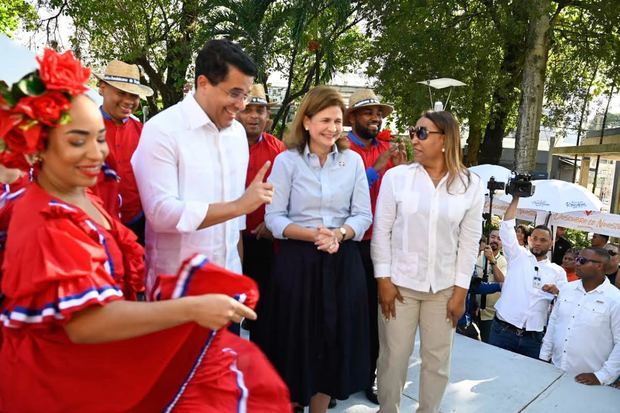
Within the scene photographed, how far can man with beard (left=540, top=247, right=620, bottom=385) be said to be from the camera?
4.16 metres

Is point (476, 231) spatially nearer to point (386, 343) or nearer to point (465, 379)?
point (386, 343)

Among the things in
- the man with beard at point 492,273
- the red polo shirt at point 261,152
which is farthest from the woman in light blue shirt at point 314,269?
the man with beard at point 492,273

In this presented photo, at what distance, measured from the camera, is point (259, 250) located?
363 centimetres

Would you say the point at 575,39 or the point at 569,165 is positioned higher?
the point at 575,39

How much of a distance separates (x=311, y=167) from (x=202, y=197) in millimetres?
781

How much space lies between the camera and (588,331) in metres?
4.32

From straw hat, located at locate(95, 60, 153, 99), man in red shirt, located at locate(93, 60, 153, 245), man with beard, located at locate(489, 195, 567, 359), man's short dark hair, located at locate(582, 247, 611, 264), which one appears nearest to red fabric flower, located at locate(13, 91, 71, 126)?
man in red shirt, located at locate(93, 60, 153, 245)

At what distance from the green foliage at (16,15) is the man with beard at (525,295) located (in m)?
14.7

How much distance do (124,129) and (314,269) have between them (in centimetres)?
165

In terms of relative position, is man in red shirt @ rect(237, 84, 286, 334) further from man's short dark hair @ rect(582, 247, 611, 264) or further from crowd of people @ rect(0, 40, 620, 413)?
man's short dark hair @ rect(582, 247, 611, 264)

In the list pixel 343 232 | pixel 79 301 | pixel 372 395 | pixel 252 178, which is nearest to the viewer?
pixel 79 301

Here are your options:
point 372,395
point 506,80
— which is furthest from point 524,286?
point 506,80

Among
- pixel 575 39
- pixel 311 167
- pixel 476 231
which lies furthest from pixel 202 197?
pixel 575 39

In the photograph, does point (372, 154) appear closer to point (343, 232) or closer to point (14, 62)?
point (343, 232)
